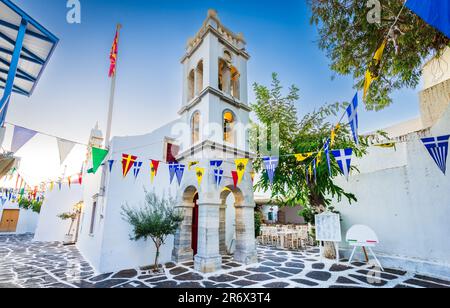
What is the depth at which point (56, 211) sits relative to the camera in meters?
15.6

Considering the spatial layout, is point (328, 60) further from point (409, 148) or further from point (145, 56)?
point (145, 56)

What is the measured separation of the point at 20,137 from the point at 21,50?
2795 mm

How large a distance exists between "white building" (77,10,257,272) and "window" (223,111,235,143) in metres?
0.04

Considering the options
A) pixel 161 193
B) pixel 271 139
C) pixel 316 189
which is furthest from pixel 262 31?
pixel 161 193

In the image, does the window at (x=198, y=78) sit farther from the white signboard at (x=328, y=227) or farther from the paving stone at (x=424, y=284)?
the paving stone at (x=424, y=284)

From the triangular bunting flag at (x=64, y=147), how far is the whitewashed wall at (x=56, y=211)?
11444mm

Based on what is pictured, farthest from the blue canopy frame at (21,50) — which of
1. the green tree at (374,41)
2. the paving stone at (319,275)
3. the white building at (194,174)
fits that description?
the paving stone at (319,275)

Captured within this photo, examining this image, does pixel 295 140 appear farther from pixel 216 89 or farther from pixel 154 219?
pixel 154 219

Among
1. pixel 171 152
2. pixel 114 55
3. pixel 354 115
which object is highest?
pixel 114 55

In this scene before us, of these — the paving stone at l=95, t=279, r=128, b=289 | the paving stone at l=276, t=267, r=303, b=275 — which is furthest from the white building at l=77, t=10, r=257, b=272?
the paving stone at l=276, t=267, r=303, b=275

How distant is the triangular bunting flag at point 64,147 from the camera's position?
5.65 m

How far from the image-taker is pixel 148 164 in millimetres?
8227

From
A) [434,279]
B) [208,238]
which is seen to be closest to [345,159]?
[434,279]
